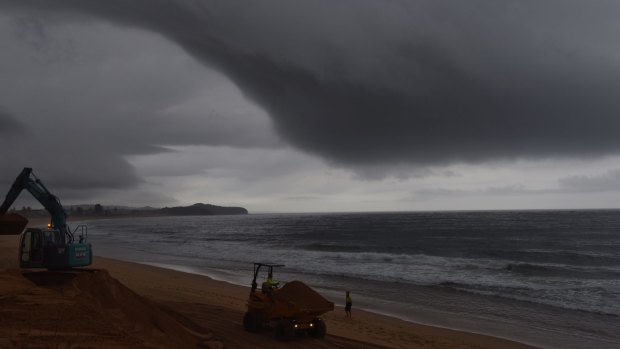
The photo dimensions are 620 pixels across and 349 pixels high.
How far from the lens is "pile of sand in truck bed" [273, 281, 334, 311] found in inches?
520

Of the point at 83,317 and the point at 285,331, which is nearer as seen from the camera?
the point at 83,317

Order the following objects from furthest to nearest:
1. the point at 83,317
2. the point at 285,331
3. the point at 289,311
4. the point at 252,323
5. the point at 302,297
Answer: the point at 252,323 < the point at 302,297 < the point at 289,311 < the point at 285,331 < the point at 83,317

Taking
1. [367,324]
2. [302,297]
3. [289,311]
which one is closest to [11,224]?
[289,311]

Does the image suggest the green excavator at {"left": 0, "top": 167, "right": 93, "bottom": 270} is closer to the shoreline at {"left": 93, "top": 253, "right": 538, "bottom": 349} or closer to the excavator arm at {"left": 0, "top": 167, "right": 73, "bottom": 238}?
the excavator arm at {"left": 0, "top": 167, "right": 73, "bottom": 238}

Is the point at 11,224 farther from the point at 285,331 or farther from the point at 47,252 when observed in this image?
the point at 285,331

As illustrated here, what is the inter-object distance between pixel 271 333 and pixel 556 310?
55.7 feet

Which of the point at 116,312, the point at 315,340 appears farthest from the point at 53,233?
the point at 315,340

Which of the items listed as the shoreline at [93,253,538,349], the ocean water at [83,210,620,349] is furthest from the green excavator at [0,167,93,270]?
the ocean water at [83,210,620,349]

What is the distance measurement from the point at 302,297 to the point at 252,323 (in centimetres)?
189

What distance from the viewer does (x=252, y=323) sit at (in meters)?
13.9

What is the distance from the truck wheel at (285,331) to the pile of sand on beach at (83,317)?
1917mm

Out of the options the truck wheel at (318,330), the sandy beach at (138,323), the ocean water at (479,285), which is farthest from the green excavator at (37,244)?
the ocean water at (479,285)

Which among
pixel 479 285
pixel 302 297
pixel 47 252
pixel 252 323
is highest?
pixel 47 252

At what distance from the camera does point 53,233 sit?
16.0 meters
